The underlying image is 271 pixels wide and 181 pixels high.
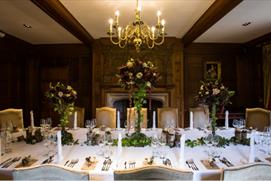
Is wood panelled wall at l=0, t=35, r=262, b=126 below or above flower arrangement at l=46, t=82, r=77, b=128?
above

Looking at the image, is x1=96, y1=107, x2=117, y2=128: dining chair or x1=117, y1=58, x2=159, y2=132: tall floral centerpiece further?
x1=96, y1=107, x2=117, y2=128: dining chair

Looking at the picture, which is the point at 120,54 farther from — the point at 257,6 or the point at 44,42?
the point at 257,6

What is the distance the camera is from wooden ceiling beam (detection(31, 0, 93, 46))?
9.93 ft

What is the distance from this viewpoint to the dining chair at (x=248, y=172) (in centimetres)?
145

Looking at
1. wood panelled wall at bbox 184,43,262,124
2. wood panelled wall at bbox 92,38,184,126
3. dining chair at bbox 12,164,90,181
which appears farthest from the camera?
wood panelled wall at bbox 184,43,262,124

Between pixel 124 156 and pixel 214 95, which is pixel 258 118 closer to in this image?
pixel 214 95

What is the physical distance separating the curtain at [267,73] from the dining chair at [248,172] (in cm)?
493

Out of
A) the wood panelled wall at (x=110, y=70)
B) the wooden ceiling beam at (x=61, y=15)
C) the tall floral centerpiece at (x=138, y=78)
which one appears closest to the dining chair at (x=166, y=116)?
the tall floral centerpiece at (x=138, y=78)

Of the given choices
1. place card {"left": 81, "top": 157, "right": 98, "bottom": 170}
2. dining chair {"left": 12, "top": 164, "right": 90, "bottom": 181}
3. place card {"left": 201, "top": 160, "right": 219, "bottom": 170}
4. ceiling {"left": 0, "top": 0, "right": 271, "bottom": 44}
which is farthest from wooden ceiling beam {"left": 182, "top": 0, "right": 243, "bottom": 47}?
dining chair {"left": 12, "top": 164, "right": 90, "bottom": 181}

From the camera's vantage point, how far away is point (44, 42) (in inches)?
243

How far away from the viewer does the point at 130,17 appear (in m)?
4.14

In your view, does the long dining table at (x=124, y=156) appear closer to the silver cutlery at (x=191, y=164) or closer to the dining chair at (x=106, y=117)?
the silver cutlery at (x=191, y=164)

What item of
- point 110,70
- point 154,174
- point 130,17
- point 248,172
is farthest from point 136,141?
point 110,70

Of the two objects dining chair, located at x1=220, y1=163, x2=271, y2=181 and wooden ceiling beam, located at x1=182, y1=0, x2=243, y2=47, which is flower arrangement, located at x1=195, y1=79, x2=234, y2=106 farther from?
dining chair, located at x1=220, y1=163, x2=271, y2=181
